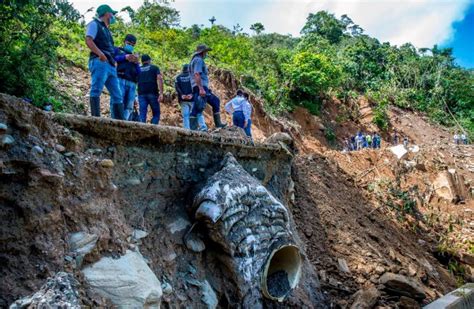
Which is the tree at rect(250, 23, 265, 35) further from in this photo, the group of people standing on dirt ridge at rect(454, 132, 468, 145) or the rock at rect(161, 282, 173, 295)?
the rock at rect(161, 282, 173, 295)

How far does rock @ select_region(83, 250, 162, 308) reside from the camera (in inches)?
84.1

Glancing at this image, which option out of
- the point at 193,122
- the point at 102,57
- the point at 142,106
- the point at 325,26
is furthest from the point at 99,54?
the point at 325,26

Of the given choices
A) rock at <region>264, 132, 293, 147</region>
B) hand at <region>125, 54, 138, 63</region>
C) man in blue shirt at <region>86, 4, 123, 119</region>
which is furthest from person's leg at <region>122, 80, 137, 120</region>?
rock at <region>264, 132, 293, 147</region>

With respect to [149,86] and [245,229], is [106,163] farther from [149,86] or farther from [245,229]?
[149,86]

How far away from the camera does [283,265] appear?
12.2ft

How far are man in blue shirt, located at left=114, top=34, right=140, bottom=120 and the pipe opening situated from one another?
94.7 inches

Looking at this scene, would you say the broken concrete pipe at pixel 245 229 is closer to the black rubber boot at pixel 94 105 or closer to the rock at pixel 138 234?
the rock at pixel 138 234

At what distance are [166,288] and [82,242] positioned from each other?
80cm

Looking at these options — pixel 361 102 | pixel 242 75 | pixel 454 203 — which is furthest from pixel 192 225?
pixel 361 102

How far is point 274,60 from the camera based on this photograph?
18469mm

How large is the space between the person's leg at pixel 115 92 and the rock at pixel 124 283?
219 cm

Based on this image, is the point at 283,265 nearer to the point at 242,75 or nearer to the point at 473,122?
the point at 242,75

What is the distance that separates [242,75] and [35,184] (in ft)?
43.8

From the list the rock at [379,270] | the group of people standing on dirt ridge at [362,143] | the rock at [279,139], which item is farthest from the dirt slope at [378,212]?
the group of people standing on dirt ridge at [362,143]
